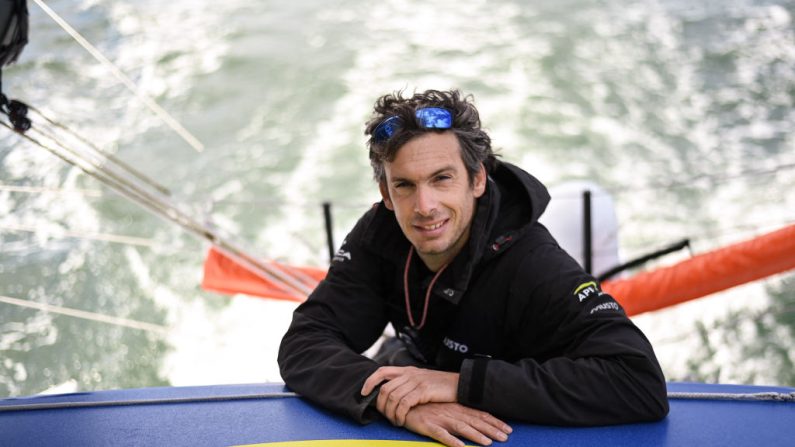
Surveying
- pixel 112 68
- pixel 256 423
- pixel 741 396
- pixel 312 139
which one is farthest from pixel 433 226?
pixel 312 139

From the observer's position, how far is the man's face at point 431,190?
1.46 meters

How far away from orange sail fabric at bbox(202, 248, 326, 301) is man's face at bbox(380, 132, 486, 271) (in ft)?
4.68

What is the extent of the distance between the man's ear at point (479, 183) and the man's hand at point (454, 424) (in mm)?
403

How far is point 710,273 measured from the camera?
264 cm

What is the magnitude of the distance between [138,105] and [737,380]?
4.31 meters

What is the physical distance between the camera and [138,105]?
5.83 metres

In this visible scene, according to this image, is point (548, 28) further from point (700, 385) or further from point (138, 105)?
point (700, 385)

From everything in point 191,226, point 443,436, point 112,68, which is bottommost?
point 443,436

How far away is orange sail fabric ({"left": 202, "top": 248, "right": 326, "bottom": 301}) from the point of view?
9.47ft

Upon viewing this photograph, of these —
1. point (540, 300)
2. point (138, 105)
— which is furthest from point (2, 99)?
point (138, 105)

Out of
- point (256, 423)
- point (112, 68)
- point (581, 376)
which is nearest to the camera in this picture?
point (581, 376)

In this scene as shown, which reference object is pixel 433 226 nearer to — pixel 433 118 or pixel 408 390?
pixel 433 118

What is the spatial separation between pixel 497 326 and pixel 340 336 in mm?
313

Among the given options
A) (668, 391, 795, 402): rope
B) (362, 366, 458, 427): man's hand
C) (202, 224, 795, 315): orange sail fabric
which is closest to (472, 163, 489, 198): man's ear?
(362, 366, 458, 427): man's hand
